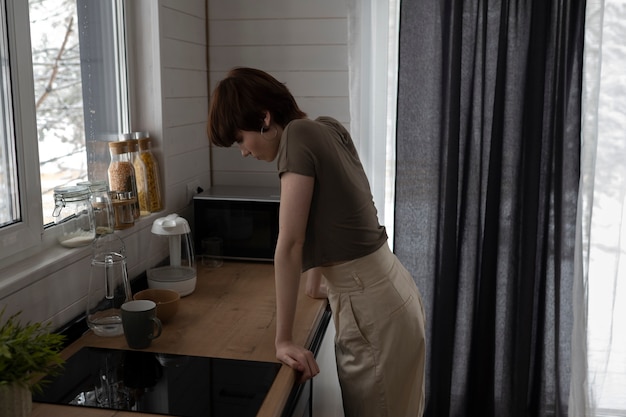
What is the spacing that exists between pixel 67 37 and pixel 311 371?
1196mm

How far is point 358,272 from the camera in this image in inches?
68.2

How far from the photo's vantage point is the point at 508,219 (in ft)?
8.44

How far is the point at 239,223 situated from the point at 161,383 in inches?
39.0

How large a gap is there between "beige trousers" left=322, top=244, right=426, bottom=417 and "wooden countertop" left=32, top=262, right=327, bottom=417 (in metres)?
0.13

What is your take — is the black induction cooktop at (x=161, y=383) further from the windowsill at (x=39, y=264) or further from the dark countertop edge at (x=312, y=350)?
the windowsill at (x=39, y=264)

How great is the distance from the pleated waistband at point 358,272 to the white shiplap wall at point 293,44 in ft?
3.28

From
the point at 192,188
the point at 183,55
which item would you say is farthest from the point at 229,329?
the point at 183,55

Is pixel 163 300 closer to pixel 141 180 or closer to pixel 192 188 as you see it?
pixel 141 180

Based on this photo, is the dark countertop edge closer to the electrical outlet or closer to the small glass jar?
the small glass jar

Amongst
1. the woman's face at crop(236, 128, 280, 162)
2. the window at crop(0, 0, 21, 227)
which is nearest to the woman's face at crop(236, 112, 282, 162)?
the woman's face at crop(236, 128, 280, 162)

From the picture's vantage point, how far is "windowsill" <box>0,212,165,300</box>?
152 cm

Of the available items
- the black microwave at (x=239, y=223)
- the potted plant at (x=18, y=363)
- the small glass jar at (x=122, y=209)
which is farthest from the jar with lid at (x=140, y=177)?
the potted plant at (x=18, y=363)

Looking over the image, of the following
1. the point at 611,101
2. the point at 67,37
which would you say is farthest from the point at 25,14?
the point at 611,101

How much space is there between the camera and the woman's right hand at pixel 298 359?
5.13 feet
